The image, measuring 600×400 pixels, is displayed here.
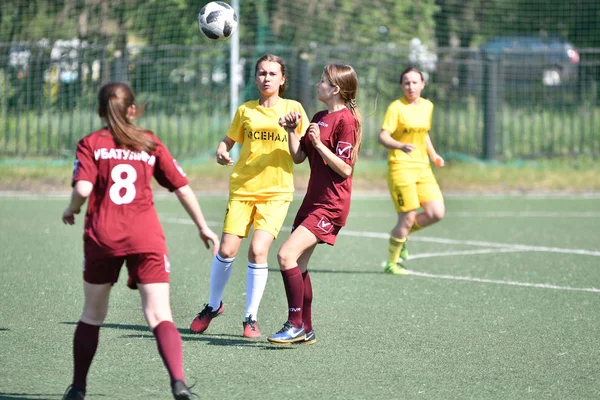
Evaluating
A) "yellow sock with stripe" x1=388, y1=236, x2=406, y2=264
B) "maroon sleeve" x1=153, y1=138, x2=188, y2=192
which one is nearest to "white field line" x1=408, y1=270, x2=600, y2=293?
"yellow sock with stripe" x1=388, y1=236, x2=406, y2=264

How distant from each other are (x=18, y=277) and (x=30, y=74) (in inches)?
491

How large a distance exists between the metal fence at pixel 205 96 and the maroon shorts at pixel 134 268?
14627 millimetres

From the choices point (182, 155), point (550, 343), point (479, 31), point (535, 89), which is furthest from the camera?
point (479, 31)

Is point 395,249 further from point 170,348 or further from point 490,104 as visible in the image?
point 490,104

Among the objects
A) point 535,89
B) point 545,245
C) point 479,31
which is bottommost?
point 545,245

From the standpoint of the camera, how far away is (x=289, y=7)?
23000 millimetres

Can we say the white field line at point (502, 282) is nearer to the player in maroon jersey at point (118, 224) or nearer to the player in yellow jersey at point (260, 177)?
the player in yellow jersey at point (260, 177)

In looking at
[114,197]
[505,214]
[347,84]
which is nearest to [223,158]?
[347,84]

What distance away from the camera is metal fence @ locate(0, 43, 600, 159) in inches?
780

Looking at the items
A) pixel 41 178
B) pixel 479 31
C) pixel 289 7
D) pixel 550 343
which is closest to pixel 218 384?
pixel 550 343

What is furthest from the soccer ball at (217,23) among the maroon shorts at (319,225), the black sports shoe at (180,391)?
the black sports shoe at (180,391)

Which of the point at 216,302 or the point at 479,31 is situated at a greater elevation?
the point at 479,31

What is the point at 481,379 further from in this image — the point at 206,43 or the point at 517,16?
the point at 517,16

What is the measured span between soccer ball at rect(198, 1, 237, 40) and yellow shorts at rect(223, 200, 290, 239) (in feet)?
6.02
